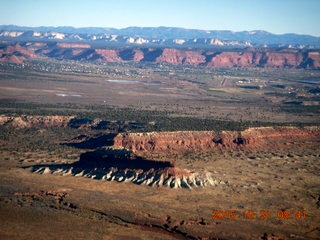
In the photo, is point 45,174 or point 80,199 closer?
point 80,199

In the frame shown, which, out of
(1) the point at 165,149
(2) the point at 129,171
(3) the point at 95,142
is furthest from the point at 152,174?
(3) the point at 95,142

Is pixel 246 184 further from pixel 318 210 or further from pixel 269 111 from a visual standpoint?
pixel 269 111

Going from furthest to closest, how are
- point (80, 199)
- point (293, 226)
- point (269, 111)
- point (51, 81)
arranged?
point (51, 81) → point (269, 111) → point (80, 199) → point (293, 226)

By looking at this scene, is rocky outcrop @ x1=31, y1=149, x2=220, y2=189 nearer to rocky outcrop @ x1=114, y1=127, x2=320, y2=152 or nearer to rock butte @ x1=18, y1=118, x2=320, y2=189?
rock butte @ x1=18, y1=118, x2=320, y2=189

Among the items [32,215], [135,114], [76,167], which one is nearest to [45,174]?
[76,167]

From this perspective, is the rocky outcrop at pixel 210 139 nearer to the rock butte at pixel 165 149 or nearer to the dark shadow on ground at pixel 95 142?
the rock butte at pixel 165 149

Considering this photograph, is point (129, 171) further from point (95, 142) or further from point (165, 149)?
point (95, 142)

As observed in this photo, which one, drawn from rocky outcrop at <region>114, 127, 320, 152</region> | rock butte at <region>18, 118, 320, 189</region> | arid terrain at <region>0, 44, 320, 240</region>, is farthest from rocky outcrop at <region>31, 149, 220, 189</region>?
rocky outcrop at <region>114, 127, 320, 152</region>
